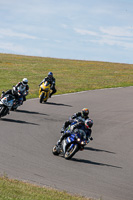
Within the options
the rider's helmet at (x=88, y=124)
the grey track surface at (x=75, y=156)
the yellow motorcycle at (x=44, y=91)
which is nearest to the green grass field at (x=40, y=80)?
the grey track surface at (x=75, y=156)

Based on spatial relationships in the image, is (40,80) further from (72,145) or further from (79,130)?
(72,145)

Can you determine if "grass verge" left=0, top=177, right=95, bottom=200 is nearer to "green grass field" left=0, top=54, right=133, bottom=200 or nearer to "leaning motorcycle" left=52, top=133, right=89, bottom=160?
"green grass field" left=0, top=54, right=133, bottom=200

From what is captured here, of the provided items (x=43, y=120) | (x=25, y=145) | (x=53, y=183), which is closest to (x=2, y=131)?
(x=25, y=145)

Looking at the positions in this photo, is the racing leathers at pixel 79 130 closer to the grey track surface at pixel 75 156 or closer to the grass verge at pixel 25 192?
the grey track surface at pixel 75 156

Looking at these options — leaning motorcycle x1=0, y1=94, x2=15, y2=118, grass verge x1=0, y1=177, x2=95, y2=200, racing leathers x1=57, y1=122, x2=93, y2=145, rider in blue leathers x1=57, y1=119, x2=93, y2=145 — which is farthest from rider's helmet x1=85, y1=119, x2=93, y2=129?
leaning motorcycle x1=0, y1=94, x2=15, y2=118

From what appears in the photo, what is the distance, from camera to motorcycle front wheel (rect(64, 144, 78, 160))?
1406 centimetres

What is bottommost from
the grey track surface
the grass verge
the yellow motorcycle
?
the grass verge

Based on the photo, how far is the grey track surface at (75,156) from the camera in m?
11.4

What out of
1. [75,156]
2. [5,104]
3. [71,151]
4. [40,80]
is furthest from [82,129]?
[40,80]

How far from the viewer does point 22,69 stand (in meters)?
58.3

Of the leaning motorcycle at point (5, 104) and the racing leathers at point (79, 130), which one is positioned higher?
the leaning motorcycle at point (5, 104)

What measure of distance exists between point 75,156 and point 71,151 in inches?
35.3

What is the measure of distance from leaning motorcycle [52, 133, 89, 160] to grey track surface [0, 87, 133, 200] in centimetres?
30

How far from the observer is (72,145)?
14195 millimetres
